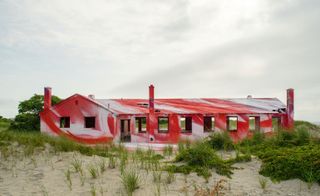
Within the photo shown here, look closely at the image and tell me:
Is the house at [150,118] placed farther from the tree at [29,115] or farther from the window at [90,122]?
the tree at [29,115]

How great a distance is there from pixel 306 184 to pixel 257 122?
15667 millimetres

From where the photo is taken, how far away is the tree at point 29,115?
2595 centimetres

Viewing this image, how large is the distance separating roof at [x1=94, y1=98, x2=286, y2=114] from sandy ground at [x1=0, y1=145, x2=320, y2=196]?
12367 mm

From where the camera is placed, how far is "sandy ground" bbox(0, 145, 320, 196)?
25.0 feet

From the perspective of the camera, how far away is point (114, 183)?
8117mm

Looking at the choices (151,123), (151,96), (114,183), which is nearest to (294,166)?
(114,183)

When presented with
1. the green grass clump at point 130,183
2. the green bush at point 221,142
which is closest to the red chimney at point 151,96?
the green bush at point 221,142

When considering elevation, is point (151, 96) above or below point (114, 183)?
above

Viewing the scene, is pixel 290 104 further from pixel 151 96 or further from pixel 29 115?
pixel 29 115

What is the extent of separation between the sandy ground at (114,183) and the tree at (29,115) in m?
16.6

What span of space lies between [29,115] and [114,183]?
20419mm

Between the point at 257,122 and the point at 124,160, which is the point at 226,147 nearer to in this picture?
the point at 124,160

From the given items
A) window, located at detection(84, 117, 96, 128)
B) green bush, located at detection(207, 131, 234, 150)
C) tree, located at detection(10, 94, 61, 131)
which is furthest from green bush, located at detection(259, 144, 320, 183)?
tree, located at detection(10, 94, 61, 131)

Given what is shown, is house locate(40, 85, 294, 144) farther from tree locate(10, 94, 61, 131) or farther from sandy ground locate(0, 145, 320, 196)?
sandy ground locate(0, 145, 320, 196)
